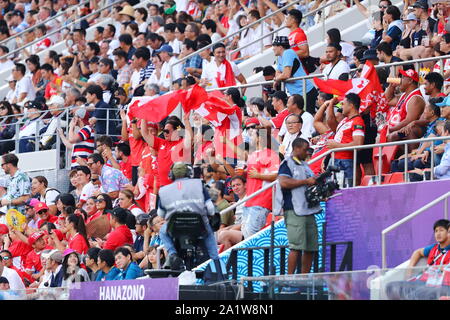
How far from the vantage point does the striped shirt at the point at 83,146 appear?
2047 centimetres

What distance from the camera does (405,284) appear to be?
37.6 feet

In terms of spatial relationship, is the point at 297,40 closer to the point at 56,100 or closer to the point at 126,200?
the point at 126,200

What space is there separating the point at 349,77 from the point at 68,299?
5.99m

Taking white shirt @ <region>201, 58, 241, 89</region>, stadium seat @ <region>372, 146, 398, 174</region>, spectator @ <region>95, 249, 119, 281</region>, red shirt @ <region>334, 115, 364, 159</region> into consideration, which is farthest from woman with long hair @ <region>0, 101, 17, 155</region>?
stadium seat @ <region>372, 146, 398, 174</region>

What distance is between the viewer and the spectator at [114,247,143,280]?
1564 cm

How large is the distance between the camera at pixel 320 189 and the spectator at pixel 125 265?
267 centimetres

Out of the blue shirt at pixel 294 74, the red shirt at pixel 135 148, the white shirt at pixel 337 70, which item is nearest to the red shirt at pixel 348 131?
the white shirt at pixel 337 70

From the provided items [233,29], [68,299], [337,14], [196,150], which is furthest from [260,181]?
[233,29]

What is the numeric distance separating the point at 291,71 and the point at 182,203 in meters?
5.13

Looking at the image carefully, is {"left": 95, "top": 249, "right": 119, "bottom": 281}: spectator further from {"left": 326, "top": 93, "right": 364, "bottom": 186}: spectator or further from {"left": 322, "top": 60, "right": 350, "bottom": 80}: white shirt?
{"left": 322, "top": 60, "right": 350, "bottom": 80}: white shirt

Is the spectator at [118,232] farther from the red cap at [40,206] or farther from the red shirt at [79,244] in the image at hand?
the red cap at [40,206]

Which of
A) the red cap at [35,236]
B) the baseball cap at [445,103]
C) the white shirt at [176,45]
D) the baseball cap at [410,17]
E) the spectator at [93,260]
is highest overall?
the white shirt at [176,45]

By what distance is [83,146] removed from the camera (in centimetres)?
2053

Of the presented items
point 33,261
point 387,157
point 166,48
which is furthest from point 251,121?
point 166,48
